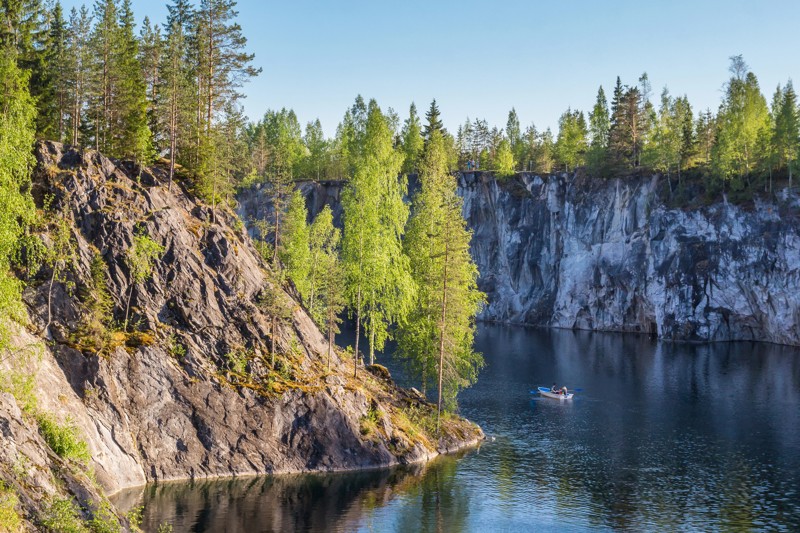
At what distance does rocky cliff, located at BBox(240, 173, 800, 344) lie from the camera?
101 metres

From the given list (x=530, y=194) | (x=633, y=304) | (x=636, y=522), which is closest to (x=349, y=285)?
(x=636, y=522)

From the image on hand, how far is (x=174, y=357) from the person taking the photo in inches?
1629

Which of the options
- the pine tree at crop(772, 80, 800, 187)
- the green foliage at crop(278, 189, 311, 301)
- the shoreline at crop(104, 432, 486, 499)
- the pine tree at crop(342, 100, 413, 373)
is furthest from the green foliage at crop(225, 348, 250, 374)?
the pine tree at crop(772, 80, 800, 187)

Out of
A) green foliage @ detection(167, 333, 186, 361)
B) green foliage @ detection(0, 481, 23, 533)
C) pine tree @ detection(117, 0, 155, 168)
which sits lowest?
green foliage @ detection(0, 481, 23, 533)

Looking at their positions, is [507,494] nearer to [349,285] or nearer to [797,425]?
[349,285]

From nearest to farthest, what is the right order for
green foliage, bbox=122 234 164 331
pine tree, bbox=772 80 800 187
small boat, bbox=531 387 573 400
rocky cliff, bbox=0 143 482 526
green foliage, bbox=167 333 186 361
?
rocky cliff, bbox=0 143 482 526 < green foliage, bbox=167 333 186 361 < green foliage, bbox=122 234 164 331 < small boat, bbox=531 387 573 400 < pine tree, bbox=772 80 800 187

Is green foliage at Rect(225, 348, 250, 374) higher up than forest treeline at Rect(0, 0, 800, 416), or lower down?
lower down

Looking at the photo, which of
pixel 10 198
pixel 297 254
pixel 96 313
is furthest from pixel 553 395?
pixel 10 198

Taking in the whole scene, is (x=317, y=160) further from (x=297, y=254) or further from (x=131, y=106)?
(x=131, y=106)

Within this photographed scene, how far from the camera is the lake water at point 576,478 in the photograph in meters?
36.1

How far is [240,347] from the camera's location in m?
43.9

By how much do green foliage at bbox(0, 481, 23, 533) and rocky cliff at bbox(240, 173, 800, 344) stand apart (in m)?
98.2

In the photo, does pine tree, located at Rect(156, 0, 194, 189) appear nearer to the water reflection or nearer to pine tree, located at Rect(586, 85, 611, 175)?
the water reflection

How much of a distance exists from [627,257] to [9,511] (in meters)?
109
